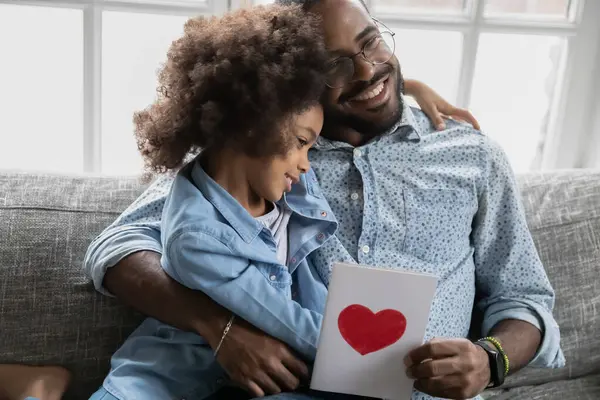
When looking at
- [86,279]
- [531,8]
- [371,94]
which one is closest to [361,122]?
[371,94]

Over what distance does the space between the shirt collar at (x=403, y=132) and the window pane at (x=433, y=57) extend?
579 mm

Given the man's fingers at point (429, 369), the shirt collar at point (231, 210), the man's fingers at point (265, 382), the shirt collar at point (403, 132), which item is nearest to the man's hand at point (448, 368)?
the man's fingers at point (429, 369)

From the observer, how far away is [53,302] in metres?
1.43

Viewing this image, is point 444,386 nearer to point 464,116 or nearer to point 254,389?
point 254,389

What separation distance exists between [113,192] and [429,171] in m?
0.66

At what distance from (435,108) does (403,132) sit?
0.35 ft

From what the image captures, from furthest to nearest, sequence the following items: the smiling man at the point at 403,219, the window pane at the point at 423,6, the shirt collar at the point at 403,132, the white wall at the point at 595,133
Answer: the white wall at the point at 595,133 < the window pane at the point at 423,6 < the shirt collar at the point at 403,132 < the smiling man at the point at 403,219

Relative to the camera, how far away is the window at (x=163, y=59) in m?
1.83

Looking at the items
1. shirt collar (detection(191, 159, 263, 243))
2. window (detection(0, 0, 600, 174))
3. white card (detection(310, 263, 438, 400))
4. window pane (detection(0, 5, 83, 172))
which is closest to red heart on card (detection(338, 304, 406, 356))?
white card (detection(310, 263, 438, 400))

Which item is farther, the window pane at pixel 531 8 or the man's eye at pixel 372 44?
the window pane at pixel 531 8

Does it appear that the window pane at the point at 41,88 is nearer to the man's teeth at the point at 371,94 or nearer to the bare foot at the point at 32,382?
the bare foot at the point at 32,382

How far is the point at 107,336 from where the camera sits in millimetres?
1442

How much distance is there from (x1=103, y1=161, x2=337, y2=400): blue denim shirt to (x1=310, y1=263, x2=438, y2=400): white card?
66 mm

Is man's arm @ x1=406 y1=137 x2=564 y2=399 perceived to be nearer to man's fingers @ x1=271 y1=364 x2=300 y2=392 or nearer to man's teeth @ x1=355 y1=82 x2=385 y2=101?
man's teeth @ x1=355 y1=82 x2=385 y2=101
